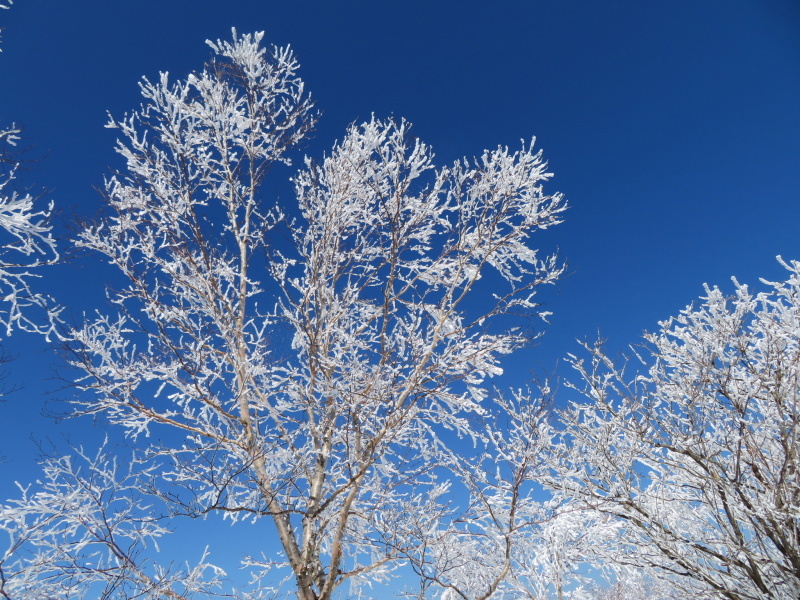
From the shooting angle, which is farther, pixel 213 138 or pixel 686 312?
pixel 213 138

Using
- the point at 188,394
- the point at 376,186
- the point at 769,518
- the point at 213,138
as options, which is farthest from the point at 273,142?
the point at 769,518

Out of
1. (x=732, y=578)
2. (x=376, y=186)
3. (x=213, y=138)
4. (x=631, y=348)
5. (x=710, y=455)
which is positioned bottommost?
(x=732, y=578)

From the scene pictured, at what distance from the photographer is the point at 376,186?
215 inches

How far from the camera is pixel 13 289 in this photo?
3.57 metres

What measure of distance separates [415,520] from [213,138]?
5.35 m

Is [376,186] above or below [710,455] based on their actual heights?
above

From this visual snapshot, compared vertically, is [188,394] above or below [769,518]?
above

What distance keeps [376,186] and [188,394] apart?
9.94 feet

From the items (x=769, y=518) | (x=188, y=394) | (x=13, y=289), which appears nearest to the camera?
(x=13, y=289)

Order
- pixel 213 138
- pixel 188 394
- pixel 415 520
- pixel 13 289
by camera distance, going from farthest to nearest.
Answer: pixel 213 138, pixel 415 520, pixel 188 394, pixel 13 289

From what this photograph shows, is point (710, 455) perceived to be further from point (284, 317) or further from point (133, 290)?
point (133, 290)

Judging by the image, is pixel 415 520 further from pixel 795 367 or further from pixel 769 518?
pixel 795 367

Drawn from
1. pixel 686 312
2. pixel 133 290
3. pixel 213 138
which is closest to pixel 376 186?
pixel 213 138

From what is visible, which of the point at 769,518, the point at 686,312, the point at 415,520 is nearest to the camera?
the point at 769,518
